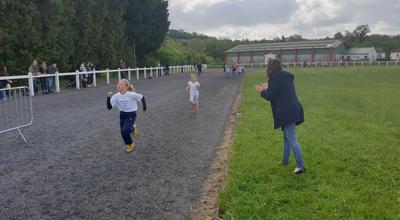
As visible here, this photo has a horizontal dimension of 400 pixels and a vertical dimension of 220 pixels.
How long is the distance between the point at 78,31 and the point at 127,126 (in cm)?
2608

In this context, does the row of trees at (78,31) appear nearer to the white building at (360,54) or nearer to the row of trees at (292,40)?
the row of trees at (292,40)

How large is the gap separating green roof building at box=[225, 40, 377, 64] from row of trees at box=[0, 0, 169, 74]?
41.8m

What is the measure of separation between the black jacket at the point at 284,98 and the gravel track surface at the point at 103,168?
4.98 ft

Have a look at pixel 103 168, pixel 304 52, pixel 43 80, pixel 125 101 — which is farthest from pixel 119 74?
pixel 304 52

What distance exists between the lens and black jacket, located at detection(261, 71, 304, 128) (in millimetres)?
6309

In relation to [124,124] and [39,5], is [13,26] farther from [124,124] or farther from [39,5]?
[124,124]

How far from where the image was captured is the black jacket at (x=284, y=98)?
20.7 ft

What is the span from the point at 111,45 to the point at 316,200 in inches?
1318

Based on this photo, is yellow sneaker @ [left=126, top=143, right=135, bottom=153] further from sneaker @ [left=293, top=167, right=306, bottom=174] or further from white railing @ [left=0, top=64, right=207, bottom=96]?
white railing @ [left=0, top=64, right=207, bottom=96]

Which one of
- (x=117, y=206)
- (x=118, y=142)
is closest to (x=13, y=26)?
(x=118, y=142)

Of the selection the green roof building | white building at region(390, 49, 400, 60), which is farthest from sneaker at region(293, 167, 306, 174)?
white building at region(390, 49, 400, 60)

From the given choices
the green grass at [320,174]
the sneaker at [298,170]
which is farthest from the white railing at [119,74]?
the sneaker at [298,170]

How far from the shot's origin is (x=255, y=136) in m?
9.12

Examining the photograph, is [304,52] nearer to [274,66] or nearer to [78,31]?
[78,31]
